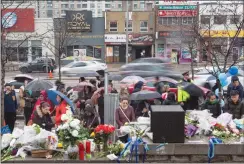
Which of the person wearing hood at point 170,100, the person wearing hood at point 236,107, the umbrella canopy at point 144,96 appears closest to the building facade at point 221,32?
the umbrella canopy at point 144,96

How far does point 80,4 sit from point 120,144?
6103 inches

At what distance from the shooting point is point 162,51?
47344mm

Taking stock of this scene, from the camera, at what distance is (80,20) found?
4572 centimetres

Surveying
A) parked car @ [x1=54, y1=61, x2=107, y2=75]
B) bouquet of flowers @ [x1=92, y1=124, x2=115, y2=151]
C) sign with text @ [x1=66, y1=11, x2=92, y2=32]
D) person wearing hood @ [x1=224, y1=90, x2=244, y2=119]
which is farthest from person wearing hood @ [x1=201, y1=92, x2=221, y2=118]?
sign with text @ [x1=66, y1=11, x2=92, y2=32]

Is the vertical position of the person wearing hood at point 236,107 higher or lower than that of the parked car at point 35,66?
higher

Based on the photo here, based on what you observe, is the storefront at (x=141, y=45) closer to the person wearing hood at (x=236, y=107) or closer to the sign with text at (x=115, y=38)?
the sign with text at (x=115, y=38)

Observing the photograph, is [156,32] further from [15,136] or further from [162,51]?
[15,136]

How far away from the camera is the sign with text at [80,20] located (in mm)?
44812

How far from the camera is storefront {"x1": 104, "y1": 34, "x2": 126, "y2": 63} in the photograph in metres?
46.7

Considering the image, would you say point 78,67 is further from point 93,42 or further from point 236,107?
point 236,107

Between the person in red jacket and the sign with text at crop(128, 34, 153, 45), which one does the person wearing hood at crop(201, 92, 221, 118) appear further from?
the sign with text at crop(128, 34, 153, 45)

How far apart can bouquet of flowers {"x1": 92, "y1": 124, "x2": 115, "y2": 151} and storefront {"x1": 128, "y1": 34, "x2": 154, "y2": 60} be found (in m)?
41.0

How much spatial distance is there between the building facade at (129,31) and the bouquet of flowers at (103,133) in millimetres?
40505

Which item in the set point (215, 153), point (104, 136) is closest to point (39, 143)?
point (104, 136)
